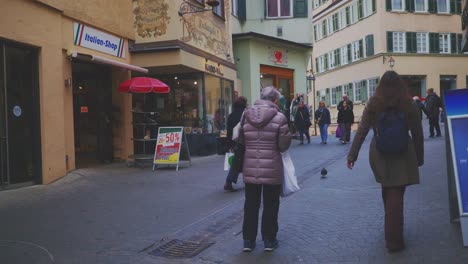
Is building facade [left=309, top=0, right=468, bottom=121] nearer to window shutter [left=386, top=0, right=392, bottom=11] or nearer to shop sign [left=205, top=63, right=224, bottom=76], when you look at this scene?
window shutter [left=386, top=0, right=392, bottom=11]

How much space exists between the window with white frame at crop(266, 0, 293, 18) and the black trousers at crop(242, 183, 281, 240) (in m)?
21.2

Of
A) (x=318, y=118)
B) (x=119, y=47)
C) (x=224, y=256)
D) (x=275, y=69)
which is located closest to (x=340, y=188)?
(x=224, y=256)

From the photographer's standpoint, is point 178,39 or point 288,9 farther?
point 288,9

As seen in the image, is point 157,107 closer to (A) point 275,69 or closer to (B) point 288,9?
(A) point 275,69

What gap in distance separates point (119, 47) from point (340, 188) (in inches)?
316

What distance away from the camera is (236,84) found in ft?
74.4

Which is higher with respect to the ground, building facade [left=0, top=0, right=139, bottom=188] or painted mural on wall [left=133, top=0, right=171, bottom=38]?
painted mural on wall [left=133, top=0, right=171, bottom=38]

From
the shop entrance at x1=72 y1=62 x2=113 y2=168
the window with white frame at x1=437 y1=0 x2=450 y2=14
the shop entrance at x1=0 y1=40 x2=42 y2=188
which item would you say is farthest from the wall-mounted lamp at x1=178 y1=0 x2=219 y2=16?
the window with white frame at x1=437 y1=0 x2=450 y2=14

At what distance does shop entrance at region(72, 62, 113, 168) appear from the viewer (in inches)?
588

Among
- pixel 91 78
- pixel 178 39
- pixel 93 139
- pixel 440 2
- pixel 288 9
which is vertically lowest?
pixel 93 139

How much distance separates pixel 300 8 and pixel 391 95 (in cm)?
2168

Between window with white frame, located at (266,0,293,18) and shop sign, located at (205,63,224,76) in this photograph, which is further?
window with white frame, located at (266,0,293,18)

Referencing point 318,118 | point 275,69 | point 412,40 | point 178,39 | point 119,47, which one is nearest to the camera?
point 119,47

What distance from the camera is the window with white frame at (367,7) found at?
138ft
